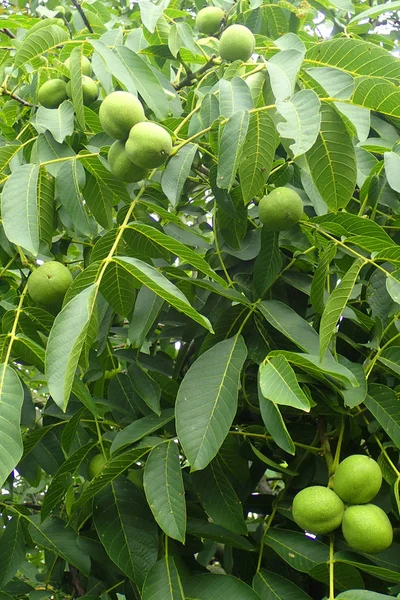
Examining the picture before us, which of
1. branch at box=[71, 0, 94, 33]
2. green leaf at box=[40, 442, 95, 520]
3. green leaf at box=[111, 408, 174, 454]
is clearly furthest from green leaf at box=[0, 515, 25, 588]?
branch at box=[71, 0, 94, 33]

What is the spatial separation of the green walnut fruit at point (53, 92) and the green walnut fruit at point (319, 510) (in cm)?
102

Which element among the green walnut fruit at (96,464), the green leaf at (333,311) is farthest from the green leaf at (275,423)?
the green walnut fruit at (96,464)

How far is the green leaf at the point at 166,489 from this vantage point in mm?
1146

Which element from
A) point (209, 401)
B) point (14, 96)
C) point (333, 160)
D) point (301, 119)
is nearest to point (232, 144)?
point (301, 119)

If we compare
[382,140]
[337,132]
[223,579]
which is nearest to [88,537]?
[223,579]

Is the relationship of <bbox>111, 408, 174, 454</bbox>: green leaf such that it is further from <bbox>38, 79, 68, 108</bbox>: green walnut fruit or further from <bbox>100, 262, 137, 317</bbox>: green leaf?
<bbox>38, 79, 68, 108</bbox>: green walnut fruit

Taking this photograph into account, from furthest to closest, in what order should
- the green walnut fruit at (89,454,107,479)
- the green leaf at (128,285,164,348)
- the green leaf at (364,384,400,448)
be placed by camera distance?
the green walnut fruit at (89,454,107,479) → the green leaf at (128,285,164,348) → the green leaf at (364,384,400,448)

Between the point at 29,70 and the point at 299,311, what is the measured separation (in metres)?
0.88

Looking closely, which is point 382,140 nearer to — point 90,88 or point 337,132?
point 337,132

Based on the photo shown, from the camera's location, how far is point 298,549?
123 centimetres

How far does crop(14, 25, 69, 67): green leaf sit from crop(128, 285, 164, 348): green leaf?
652 millimetres

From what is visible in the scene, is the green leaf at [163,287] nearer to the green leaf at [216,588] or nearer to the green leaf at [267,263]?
the green leaf at [267,263]

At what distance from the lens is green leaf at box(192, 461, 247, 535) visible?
1253mm

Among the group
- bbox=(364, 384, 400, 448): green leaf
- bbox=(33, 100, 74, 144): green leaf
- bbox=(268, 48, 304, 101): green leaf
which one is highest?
bbox=(268, 48, 304, 101): green leaf
